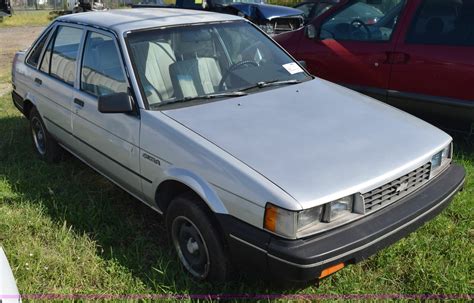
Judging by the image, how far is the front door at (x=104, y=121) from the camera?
318cm

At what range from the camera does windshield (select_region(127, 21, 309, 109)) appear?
3191 mm

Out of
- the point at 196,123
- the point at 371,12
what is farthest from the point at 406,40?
Result: the point at 196,123

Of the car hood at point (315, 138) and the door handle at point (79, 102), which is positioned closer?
the car hood at point (315, 138)

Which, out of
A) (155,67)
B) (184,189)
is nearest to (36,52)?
(155,67)

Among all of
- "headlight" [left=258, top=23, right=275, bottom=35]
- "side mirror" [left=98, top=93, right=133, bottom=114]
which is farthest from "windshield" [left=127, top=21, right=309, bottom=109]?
"headlight" [left=258, top=23, right=275, bottom=35]

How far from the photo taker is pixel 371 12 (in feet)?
16.9

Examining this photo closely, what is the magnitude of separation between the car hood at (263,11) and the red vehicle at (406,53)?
15.6 feet

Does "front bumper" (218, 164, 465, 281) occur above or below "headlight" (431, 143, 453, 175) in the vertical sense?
below

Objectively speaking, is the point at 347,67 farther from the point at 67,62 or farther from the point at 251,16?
the point at 251,16

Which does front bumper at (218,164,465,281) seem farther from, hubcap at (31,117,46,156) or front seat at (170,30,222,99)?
hubcap at (31,117,46,156)

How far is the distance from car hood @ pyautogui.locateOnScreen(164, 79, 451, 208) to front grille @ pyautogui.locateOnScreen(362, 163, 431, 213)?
5 cm

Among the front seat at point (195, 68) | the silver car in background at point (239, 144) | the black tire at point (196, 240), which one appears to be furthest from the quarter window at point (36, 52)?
the black tire at point (196, 240)

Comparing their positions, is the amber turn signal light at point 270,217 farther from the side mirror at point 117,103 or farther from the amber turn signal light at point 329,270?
the side mirror at point 117,103

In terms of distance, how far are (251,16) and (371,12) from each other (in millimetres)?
5298
